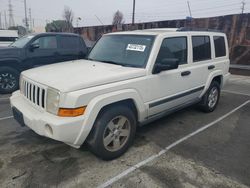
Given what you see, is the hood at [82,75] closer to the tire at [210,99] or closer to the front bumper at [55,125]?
the front bumper at [55,125]

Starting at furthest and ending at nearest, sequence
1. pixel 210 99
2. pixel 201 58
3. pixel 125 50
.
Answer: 1. pixel 210 99
2. pixel 201 58
3. pixel 125 50

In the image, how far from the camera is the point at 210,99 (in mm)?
5309

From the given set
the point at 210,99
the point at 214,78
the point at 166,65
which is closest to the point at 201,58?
the point at 214,78

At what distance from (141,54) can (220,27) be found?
36.7ft

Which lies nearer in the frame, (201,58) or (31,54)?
(201,58)

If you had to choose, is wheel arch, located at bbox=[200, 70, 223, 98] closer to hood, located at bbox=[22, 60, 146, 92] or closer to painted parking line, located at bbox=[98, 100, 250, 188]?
painted parking line, located at bbox=[98, 100, 250, 188]

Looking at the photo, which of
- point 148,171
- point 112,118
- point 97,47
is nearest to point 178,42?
point 97,47

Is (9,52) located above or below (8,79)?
above

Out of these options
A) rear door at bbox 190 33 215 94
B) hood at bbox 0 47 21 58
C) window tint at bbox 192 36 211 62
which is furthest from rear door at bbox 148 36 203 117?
hood at bbox 0 47 21 58

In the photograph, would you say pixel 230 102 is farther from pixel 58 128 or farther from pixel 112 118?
pixel 58 128

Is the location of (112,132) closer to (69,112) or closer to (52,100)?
(69,112)

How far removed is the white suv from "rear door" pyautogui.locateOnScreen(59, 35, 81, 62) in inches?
142

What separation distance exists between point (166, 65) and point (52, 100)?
1732 mm

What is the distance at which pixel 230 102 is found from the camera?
638cm
